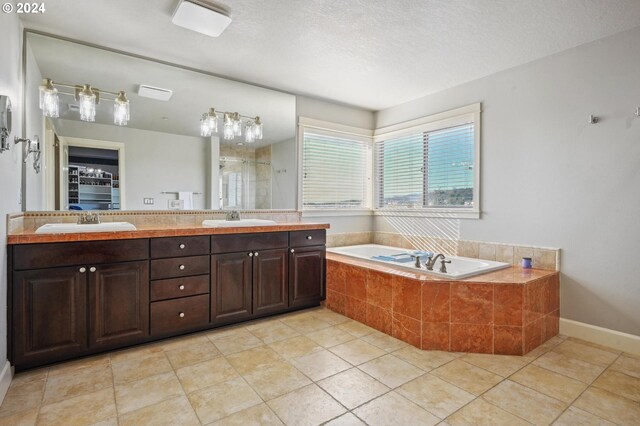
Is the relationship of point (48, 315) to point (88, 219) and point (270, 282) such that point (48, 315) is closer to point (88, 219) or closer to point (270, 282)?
point (88, 219)

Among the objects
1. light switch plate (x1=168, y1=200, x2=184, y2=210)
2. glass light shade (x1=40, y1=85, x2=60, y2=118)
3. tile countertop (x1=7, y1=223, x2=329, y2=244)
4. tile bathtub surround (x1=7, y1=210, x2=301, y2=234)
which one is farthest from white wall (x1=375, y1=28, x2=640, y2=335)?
glass light shade (x1=40, y1=85, x2=60, y2=118)

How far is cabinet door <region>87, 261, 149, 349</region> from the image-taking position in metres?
2.28

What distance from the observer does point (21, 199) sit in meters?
2.32

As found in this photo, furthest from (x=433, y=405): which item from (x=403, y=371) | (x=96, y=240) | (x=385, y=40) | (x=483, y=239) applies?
(x=385, y=40)

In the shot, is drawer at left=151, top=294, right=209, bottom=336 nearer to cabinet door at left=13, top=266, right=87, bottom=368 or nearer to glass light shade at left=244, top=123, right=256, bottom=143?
cabinet door at left=13, top=266, right=87, bottom=368

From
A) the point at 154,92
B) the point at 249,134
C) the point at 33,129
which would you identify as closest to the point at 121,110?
the point at 154,92

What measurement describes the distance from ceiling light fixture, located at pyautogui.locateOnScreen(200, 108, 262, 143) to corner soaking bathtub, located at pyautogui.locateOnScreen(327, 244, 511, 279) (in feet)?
5.05

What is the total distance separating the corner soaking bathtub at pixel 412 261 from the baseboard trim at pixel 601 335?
26.0 inches

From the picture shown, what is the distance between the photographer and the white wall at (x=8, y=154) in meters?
1.86

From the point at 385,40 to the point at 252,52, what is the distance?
3.61ft

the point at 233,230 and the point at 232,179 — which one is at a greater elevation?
the point at 232,179

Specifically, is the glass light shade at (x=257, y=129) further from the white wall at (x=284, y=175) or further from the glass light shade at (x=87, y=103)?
the glass light shade at (x=87, y=103)

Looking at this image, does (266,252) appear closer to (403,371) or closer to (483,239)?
(403,371)

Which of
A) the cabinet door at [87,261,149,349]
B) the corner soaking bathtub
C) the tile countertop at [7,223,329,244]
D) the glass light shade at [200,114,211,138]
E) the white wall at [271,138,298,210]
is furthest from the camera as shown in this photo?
the white wall at [271,138,298,210]
